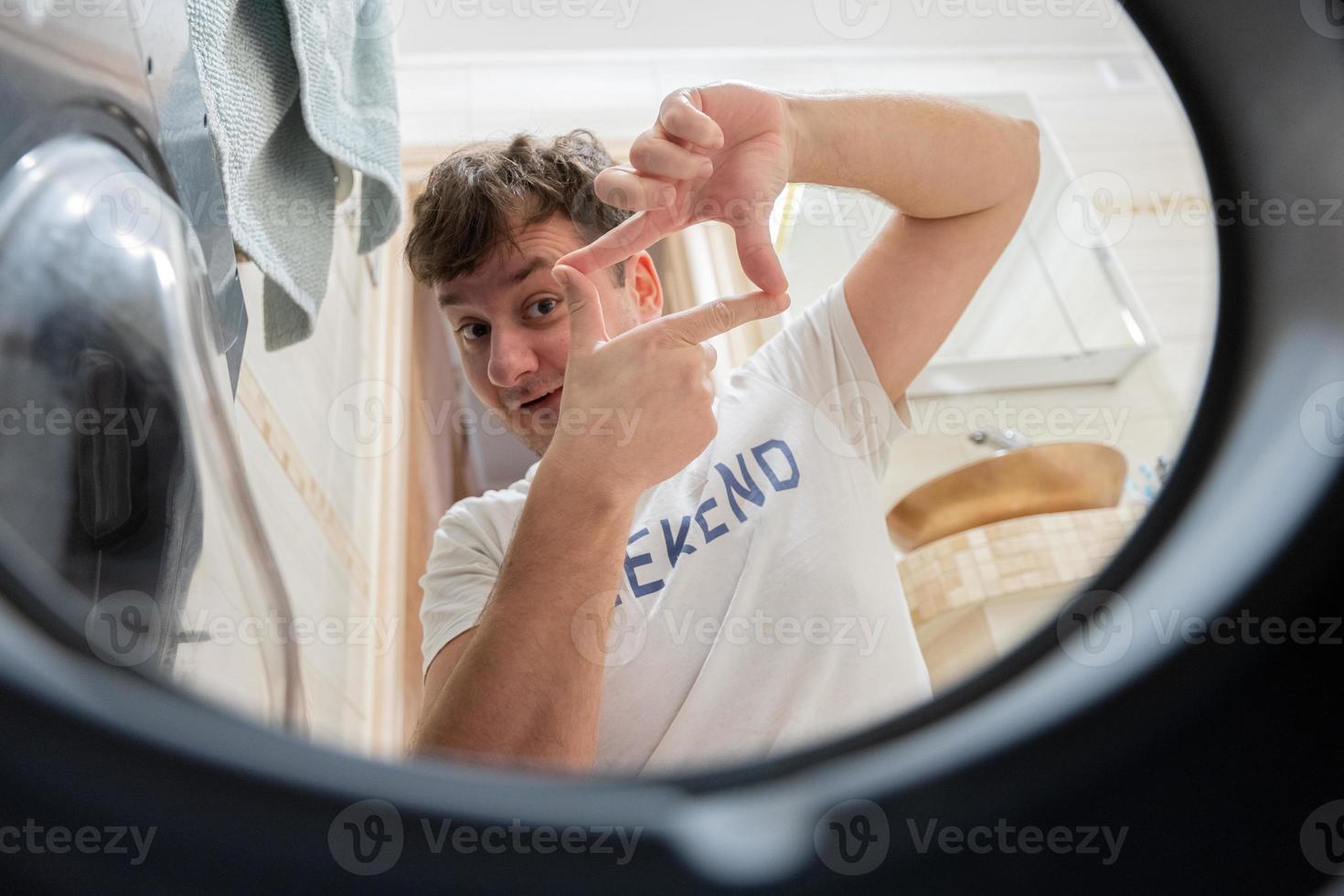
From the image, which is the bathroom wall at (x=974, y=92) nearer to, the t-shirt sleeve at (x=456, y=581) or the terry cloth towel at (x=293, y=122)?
the terry cloth towel at (x=293, y=122)

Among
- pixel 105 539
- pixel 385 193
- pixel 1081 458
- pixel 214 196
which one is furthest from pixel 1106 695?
pixel 1081 458

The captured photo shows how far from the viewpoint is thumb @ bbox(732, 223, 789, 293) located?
1.36 feet

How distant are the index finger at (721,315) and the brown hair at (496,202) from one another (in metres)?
0.23

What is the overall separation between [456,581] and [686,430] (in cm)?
24

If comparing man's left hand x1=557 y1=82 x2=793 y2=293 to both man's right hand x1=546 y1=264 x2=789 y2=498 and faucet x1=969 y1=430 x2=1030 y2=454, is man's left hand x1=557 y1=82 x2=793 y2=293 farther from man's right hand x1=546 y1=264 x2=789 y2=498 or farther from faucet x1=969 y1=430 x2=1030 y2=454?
faucet x1=969 y1=430 x2=1030 y2=454

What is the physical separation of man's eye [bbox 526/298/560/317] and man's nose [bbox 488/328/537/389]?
0.02 m

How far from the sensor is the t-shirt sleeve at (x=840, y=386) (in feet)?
2.11

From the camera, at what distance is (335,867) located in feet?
0.29

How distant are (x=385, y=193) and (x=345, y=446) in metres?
0.47

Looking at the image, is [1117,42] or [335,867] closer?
[335,867]

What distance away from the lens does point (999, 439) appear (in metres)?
1.41

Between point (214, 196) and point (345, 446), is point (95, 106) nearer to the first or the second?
point (214, 196)

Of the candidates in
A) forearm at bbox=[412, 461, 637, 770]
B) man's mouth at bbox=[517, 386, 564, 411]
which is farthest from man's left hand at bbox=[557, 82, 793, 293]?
man's mouth at bbox=[517, 386, 564, 411]

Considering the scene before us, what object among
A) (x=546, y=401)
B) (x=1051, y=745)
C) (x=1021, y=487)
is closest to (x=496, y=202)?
(x=546, y=401)
